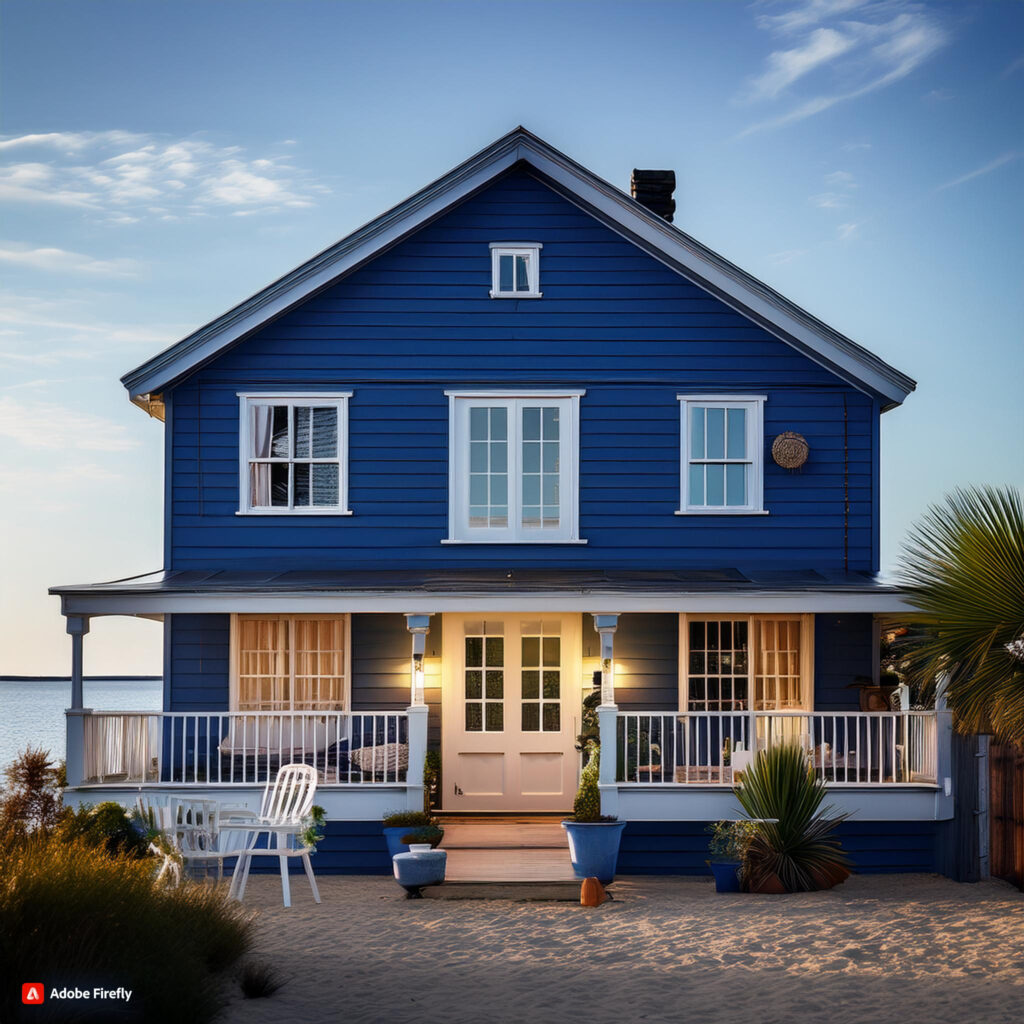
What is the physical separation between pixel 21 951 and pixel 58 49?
17310mm

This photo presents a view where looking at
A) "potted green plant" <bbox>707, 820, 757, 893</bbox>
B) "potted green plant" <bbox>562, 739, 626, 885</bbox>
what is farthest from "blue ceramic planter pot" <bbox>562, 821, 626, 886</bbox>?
"potted green plant" <bbox>707, 820, 757, 893</bbox>

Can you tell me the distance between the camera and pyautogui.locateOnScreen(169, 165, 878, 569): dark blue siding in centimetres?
1622

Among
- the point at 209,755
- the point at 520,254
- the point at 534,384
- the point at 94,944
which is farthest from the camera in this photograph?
the point at 520,254

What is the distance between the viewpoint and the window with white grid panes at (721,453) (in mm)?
16297

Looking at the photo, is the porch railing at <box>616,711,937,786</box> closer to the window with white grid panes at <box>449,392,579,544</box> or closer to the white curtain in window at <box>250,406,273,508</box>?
the window with white grid panes at <box>449,392,579,544</box>

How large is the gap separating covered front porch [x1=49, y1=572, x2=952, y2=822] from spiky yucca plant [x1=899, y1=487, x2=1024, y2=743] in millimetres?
3074

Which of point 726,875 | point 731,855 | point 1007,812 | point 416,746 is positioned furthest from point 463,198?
point 1007,812

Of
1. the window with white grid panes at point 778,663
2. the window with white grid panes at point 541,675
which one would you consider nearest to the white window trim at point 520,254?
the window with white grid panes at point 541,675

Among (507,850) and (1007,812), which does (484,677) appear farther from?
(1007,812)

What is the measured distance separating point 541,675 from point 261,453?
14.4 feet

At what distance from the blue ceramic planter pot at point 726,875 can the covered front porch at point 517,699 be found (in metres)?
0.96

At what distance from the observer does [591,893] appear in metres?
12.4

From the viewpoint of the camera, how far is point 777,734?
14.1 metres

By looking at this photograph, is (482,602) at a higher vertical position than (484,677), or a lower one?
higher
